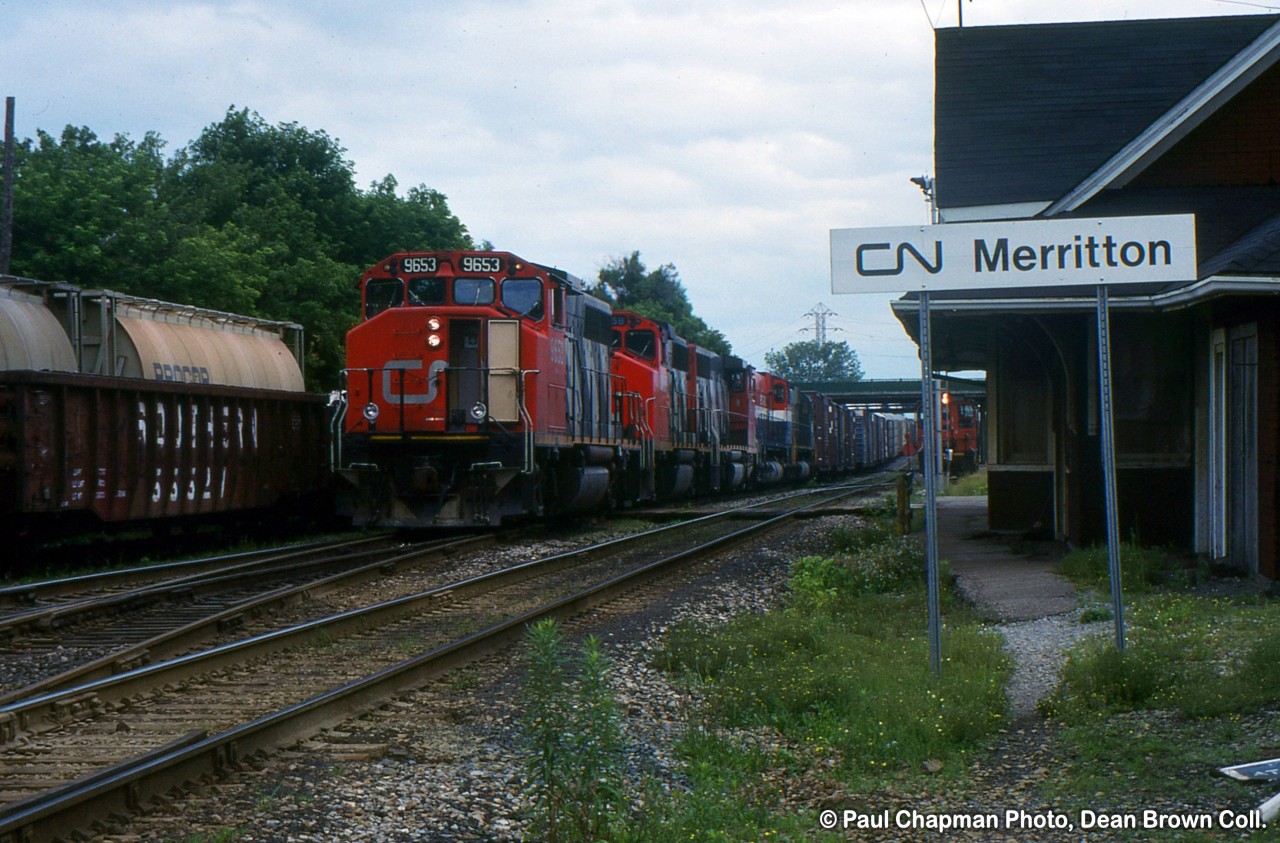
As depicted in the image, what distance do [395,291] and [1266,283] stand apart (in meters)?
11.4

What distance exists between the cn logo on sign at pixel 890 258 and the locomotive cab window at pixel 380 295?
11522 millimetres

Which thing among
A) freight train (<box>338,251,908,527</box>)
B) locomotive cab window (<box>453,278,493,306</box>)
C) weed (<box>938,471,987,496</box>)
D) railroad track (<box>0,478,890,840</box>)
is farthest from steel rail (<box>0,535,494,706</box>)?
weed (<box>938,471,987,496</box>)

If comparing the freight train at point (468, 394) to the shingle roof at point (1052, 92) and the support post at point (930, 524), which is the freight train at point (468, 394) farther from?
the support post at point (930, 524)

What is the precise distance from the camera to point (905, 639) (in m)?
9.31

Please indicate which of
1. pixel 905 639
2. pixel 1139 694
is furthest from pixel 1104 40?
pixel 1139 694

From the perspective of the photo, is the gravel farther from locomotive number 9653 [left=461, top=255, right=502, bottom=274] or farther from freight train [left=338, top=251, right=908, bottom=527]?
locomotive number 9653 [left=461, top=255, right=502, bottom=274]

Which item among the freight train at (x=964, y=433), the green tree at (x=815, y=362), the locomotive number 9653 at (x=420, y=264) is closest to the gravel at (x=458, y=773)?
the locomotive number 9653 at (x=420, y=264)

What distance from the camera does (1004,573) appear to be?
1330 cm

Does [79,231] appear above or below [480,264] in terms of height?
above

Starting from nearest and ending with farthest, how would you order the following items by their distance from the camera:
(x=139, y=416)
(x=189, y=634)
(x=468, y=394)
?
(x=189, y=634) → (x=139, y=416) → (x=468, y=394)

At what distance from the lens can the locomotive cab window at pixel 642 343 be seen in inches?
1008

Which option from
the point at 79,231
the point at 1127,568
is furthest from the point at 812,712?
the point at 79,231

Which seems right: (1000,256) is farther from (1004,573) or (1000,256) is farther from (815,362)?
(815,362)

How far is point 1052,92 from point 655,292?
68.5 m
